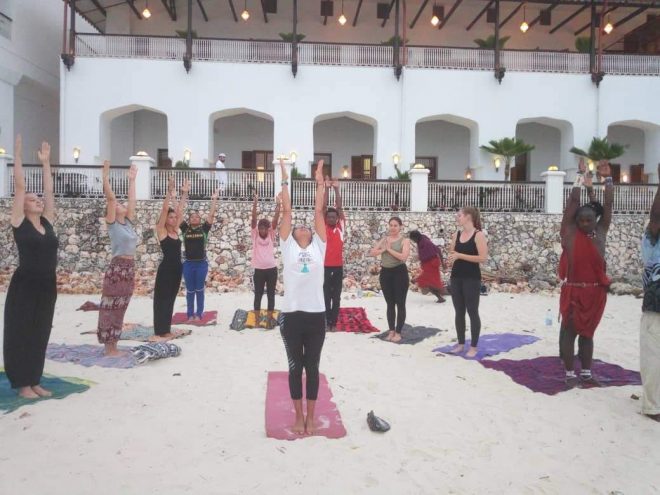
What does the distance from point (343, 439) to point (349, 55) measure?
17.5m

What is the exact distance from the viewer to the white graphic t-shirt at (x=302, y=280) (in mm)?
3979

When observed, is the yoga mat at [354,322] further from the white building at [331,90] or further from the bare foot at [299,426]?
the white building at [331,90]

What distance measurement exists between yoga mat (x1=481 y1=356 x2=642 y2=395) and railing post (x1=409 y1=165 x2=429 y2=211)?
899 centimetres

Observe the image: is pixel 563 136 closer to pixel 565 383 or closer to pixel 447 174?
pixel 447 174

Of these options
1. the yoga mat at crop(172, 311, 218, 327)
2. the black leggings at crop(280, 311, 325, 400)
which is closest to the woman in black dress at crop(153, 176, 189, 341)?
the yoga mat at crop(172, 311, 218, 327)

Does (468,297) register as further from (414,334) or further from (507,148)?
(507,148)

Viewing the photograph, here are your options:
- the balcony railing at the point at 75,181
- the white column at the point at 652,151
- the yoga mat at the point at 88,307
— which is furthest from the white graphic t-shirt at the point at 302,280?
the white column at the point at 652,151

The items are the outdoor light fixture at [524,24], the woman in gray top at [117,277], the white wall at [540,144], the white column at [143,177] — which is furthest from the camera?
the white wall at [540,144]

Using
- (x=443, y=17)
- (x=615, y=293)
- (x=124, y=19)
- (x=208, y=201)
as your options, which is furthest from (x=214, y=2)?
(x=615, y=293)

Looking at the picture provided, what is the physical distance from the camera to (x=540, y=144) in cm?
2262

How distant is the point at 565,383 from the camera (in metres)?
5.35

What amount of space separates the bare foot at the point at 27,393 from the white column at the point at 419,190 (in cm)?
1182

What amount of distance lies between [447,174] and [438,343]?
16137mm

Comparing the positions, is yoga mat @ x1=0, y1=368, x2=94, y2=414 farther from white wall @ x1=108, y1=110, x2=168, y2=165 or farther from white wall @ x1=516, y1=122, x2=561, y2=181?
white wall @ x1=516, y1=122, x2=561, y2=181
